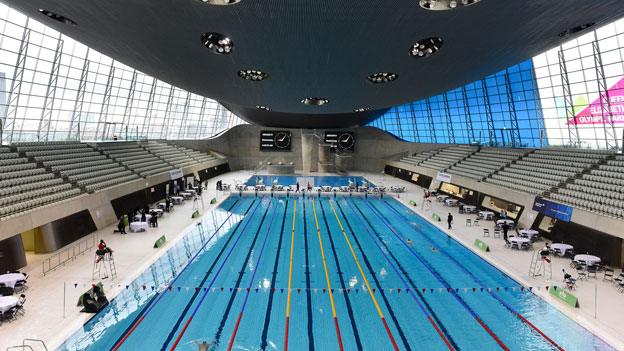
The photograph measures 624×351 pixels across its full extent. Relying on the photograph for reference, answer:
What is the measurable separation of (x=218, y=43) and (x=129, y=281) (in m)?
7.72

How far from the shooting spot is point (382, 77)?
1590 cm

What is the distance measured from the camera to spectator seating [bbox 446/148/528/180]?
75.8 feet

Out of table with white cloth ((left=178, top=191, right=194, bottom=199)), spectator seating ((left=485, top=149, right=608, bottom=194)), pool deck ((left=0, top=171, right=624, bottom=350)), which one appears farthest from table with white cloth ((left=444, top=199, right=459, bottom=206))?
table with white cloth ((left=178, top=191, right=194, bottom=199))

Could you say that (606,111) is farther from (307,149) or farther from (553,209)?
(307,149)

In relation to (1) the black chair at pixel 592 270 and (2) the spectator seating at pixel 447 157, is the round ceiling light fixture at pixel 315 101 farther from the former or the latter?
(1) the black chair at pixel 592 270

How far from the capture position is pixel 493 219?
734 inches

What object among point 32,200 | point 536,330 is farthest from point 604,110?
point 32,200

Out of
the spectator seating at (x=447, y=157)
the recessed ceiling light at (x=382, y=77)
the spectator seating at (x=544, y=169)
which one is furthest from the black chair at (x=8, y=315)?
the spectator seating at (x=447, y=157)

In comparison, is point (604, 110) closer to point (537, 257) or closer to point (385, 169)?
point (537, 257)

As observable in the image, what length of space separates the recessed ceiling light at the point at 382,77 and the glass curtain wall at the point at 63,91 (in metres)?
16.1

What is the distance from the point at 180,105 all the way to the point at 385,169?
22343 mm

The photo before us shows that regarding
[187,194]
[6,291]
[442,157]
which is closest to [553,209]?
[442,157]

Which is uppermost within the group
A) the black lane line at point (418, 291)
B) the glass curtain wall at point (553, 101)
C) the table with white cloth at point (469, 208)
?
the glass curtain wall at point (553, 101)

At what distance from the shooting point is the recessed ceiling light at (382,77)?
1545 centimetres
